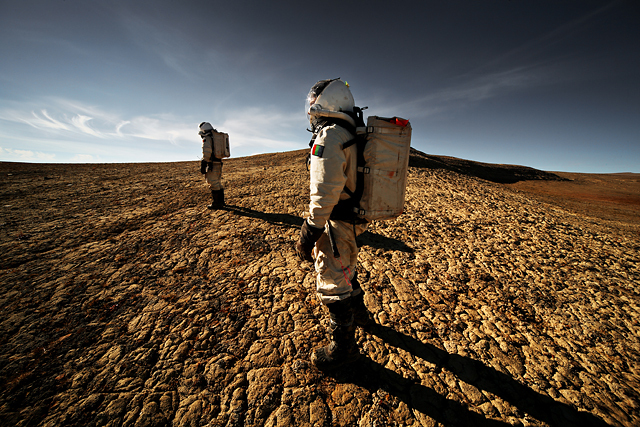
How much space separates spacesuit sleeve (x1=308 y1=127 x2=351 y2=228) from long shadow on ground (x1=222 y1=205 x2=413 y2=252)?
2.25 metres

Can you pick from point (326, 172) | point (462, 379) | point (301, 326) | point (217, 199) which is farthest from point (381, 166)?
point (217, 199)

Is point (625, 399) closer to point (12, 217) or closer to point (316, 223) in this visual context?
point (316, 223)

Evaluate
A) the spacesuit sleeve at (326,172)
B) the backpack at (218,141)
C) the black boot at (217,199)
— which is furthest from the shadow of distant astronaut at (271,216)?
the spacesuit sleeve at (326,172)

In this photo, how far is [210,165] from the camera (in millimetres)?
6148

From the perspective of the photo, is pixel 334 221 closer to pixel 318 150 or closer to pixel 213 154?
pixel 318 150

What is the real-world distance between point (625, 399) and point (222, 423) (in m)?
3.61

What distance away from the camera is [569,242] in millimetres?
4395

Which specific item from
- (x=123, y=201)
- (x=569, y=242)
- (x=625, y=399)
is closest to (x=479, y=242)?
(x=569, y=242)

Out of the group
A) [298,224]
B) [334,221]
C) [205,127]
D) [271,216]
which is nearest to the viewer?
[334,221]

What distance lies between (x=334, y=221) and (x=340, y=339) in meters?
1.15

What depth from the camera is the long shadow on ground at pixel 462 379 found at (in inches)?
72.7

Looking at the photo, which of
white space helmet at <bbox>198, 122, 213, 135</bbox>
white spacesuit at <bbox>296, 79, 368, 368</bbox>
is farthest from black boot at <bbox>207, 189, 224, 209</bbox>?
white spacesuit at <bbox>296, 79, 368, 368</bbox>

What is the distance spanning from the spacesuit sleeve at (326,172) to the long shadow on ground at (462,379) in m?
1.70

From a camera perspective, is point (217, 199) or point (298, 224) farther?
point (217, 199)
